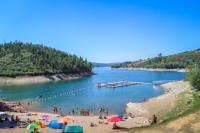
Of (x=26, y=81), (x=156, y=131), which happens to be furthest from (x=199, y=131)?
(x=26, y=81)

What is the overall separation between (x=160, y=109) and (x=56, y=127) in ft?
84.1

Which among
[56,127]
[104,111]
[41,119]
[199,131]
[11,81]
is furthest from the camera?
[11,81]

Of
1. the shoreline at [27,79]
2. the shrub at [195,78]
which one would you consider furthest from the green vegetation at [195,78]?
the shoreline at [27,79]

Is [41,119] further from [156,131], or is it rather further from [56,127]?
[156,131]

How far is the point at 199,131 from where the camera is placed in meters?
29.5

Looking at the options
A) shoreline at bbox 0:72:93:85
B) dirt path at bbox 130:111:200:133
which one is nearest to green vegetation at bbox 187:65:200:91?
dirt path at bbox 130:111:200:133

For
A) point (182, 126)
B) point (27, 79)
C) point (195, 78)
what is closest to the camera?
point (182, 126)

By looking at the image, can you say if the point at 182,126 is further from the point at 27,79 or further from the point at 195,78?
the point at 27,79

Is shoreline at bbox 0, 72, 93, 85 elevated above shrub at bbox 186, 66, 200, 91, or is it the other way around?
shrub at bbox 186, 66, 200, 91

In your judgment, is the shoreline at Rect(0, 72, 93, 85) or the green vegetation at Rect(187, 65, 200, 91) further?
the shoreline at Rect(0, 72, 93, 85)

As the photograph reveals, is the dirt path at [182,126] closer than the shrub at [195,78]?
Yes

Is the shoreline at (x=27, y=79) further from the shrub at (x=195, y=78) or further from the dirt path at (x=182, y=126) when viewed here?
the dirt path at (x=182, y=126)

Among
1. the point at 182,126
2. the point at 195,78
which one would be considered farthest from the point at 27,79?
the point at 182,126

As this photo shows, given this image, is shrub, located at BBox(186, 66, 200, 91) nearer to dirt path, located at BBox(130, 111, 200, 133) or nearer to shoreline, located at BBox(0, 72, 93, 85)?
dirt path, located at BBox(130, 111, 200, 133)
